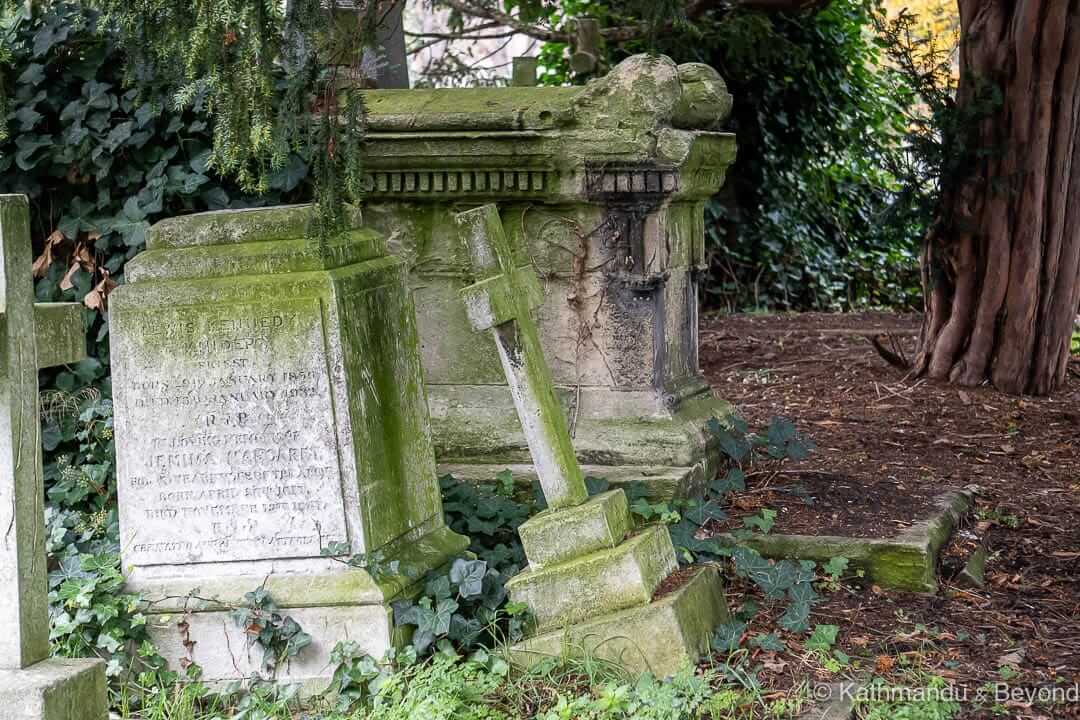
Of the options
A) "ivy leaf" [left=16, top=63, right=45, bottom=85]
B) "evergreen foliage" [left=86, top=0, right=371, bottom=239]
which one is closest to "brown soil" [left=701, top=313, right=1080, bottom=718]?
"evergreen foliage" [left=86, top=0, right=371, bottom=239]

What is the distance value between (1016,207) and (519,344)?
15.6 ft

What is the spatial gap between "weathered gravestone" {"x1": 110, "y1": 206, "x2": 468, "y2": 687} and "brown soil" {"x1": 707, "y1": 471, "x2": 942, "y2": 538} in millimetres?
1581

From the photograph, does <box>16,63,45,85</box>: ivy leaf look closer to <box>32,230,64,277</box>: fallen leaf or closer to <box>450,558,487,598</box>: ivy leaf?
<box>32,230,64,277</box>: fallen leaf

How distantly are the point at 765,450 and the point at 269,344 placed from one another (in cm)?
292

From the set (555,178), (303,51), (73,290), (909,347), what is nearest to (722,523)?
(555,178)

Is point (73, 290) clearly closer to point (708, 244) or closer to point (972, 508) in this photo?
point (972, 508)

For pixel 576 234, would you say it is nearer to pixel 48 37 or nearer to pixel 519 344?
pixel 519 344

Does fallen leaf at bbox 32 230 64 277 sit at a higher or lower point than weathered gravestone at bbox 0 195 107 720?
higher

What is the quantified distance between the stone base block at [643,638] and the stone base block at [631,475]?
1.02 metres

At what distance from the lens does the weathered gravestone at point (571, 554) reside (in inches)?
156

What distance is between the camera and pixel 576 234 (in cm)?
554

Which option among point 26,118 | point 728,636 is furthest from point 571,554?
point 26,118

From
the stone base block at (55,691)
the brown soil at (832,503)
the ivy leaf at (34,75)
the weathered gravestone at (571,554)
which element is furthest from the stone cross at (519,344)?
the ivy leaf at (34,75)

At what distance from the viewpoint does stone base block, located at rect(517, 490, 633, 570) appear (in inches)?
163
